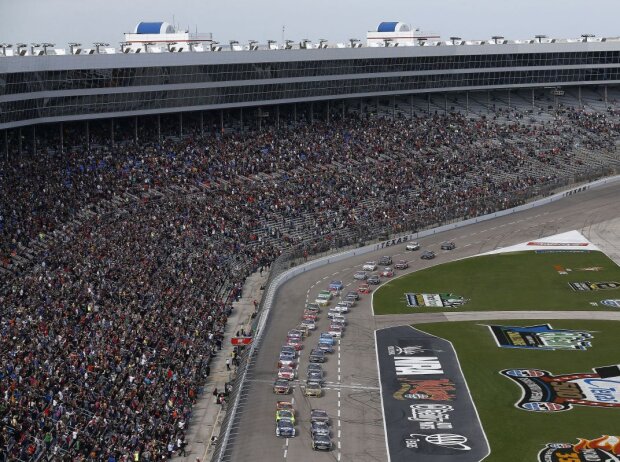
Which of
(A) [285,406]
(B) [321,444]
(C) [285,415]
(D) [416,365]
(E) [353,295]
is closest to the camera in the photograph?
(B) [321,444]

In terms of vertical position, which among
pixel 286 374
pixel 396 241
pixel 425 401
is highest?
pixel 286 374

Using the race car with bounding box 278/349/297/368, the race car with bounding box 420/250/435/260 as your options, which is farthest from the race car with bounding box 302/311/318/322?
the race car with bounding box 420/250/435/260

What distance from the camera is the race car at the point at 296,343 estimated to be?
89.3 m

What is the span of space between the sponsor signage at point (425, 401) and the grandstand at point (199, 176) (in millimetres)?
13158

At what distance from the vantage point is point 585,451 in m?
71.1

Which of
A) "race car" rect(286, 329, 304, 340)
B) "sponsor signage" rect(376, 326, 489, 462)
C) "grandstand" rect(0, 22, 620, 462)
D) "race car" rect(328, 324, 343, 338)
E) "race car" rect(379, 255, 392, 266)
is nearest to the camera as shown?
"grandstand" rect(0, 22, 620, 462)

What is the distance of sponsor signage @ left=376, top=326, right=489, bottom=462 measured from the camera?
233ft

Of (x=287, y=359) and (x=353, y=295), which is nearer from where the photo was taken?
(x=287, y=359)

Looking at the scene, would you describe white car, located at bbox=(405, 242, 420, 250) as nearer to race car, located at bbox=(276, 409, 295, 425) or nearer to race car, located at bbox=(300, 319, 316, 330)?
race car, located at bbox=(300, 319, 316, 330)

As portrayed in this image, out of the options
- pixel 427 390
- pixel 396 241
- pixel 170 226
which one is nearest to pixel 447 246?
pixel 396 241

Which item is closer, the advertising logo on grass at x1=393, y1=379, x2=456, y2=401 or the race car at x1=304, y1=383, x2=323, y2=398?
the race car at x1=304, y1=383, x2=323, y2=398

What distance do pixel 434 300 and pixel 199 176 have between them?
104 ft

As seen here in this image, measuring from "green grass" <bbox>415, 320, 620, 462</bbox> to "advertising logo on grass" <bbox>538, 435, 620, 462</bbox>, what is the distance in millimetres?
607

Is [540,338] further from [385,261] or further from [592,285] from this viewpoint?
[385,261]
